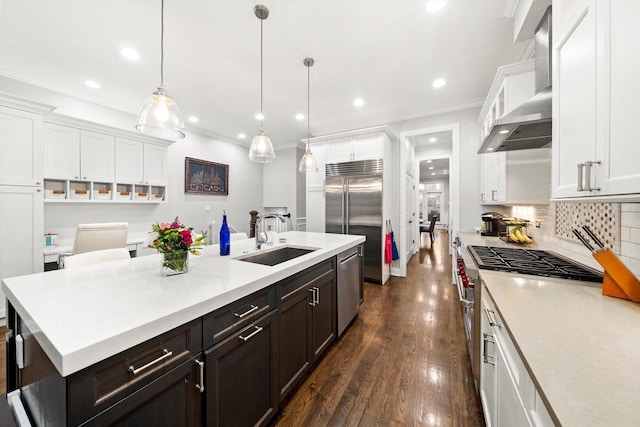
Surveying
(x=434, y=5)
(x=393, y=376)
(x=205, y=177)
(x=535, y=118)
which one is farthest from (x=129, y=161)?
(x=535, y=118)

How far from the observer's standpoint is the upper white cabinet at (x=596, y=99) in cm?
78

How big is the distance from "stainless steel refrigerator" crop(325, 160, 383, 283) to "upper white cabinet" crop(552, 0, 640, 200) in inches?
105

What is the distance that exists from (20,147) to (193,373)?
3.50 m

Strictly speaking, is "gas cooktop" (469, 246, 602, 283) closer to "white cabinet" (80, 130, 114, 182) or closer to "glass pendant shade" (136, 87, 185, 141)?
"glass pendant shade" (136, 87, 185, 141)

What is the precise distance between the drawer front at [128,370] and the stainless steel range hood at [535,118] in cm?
210

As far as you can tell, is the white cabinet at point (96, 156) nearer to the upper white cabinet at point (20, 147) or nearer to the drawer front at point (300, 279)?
the upper white cabinet at point (20, 147)

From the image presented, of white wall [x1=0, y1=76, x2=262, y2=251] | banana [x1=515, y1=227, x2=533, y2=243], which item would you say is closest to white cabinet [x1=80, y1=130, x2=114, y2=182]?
white wall [x1=0, y1=76, x2=262, y2=251]

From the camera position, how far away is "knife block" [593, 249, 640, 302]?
3.48 feet

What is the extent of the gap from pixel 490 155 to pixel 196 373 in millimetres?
3599

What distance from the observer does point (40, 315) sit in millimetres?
827

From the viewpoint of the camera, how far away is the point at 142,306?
0.90 m

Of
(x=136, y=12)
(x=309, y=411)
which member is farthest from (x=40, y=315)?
(x=136, y=12)

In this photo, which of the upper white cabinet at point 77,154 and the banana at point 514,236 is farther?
the upper white cabinet at point 77,154

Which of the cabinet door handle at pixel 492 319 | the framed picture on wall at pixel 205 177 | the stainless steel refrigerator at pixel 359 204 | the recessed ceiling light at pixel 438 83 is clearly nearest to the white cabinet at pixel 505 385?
the cabinet door handle at pixel 492 319
